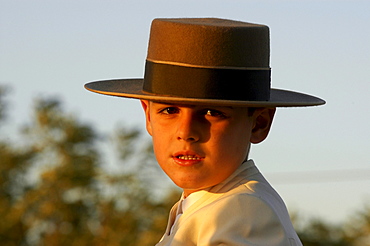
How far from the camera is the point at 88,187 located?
1409cm

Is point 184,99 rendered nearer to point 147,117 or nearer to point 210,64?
point 210,64

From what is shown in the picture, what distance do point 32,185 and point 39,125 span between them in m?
0.98

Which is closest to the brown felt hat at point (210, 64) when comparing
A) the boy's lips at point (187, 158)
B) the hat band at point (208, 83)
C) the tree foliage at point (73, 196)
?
the hat band at point (208, 83)

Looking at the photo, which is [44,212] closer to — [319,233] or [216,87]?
[319,233]

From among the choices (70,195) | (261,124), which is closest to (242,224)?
(261,124)

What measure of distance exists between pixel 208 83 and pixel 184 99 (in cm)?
15

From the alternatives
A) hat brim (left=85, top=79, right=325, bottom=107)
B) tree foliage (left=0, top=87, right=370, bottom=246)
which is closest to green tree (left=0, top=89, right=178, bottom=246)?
tree foliage (left=0, top=87, right=370, bottom=246)

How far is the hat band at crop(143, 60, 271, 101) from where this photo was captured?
365cm

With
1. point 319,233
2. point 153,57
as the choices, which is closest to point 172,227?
point 153,57

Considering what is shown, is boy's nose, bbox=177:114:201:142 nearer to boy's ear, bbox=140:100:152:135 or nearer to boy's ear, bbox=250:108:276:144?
boy's ear, bbox=250:108:276:144

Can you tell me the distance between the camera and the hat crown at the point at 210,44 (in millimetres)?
3654

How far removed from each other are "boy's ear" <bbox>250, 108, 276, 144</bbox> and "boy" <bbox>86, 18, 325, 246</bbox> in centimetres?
5

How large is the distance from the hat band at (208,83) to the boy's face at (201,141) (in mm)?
55

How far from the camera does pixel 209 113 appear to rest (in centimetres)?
366
